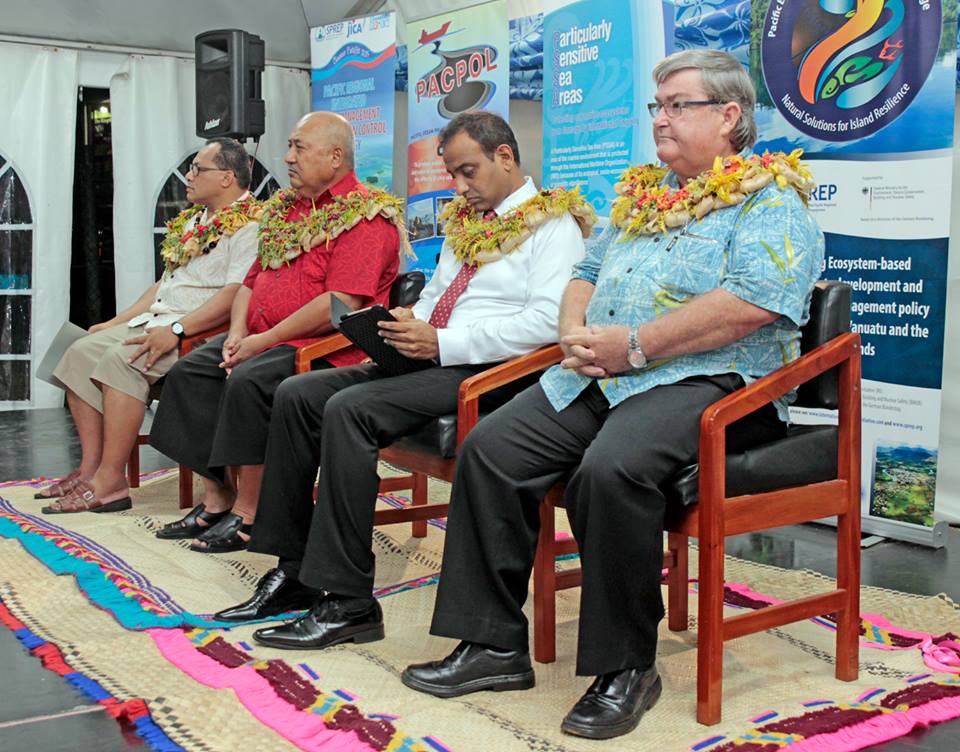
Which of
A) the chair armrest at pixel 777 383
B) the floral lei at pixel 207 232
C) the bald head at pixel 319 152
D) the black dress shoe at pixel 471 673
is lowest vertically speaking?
the black dress shoe at pixel 471 673

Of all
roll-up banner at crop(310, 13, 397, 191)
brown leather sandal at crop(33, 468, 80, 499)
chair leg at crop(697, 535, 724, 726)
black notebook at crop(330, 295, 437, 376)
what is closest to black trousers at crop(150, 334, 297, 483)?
brown leather sandal at crop(33, 468, 80, 499)

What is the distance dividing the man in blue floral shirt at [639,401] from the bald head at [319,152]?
1.29m

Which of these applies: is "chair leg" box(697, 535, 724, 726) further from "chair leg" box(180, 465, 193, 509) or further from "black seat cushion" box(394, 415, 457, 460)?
"chair leg" box(180, 465, 193, 509)

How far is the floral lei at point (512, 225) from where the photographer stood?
286cm

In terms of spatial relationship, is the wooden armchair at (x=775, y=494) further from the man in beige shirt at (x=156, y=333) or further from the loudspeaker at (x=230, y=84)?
the loudspeaker at (x=230, y=84)

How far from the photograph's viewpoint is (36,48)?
6.43m

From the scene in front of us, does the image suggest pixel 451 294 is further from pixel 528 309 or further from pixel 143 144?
pixel 143 144

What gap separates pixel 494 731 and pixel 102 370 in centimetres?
235

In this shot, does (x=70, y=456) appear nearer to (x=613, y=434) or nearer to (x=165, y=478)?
(x=165, y=478)

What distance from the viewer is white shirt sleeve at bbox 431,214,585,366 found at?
278cm

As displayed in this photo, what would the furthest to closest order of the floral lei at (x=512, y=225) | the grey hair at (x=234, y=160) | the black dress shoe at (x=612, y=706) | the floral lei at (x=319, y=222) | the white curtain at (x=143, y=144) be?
the white curtain at (x=143, y=144)
the grey hair at (x=234, y=160)
the floral lei at (x=319, y=222)
the floral lei at (x=512, y=225)
the black dress shoe at (x=612, y=706)

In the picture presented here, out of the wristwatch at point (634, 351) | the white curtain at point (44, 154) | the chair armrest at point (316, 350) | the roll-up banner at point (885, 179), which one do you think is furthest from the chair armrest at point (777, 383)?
the white curtain at point (44, 154)

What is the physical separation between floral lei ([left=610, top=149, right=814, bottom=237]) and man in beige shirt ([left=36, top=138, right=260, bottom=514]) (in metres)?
1.89

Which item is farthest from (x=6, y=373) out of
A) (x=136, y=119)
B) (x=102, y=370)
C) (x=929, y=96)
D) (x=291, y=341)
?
(x=929, y=96)
